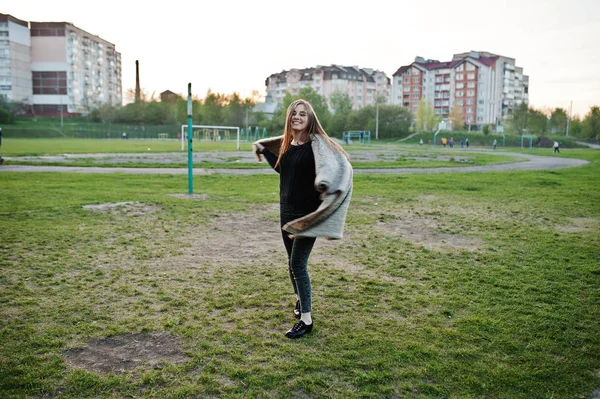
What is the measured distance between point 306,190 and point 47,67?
129261mm

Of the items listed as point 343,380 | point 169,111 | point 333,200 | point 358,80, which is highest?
point 358,80

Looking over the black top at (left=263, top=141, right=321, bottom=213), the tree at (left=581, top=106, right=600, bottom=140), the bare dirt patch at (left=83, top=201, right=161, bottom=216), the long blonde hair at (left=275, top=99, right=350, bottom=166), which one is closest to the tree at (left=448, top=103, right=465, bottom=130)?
the tree at (left=581, top=106, right=600, bottom=140)

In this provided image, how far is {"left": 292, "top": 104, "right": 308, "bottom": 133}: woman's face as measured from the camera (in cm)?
431

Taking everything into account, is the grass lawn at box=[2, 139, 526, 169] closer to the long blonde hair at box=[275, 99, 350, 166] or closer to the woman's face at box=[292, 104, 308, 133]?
the long blonde hair at box=[275, 99, 350, 166]

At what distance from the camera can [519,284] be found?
562cm

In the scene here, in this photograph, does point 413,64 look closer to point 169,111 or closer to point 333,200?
point 169,111

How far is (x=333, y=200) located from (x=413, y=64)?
135 meters

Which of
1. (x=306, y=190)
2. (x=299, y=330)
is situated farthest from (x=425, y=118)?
(x=299, y=330)

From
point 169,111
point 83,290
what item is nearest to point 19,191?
point 83,290

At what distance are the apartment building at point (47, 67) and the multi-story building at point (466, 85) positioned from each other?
74051 mm

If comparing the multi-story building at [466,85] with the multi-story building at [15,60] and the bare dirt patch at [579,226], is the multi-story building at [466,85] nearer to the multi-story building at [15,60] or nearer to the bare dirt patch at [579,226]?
the multi-story building at [15,60]

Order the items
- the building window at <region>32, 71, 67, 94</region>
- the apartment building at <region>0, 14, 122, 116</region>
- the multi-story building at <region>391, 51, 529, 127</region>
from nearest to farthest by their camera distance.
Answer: the apartment building at <region>0, 14, 122, 116</region> → the building window at <region>32, 71, 67, 94</region> → the multi-story building at <region>391, 51, 529, 127</region>

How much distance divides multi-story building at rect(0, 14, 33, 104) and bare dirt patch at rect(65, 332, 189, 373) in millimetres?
118278

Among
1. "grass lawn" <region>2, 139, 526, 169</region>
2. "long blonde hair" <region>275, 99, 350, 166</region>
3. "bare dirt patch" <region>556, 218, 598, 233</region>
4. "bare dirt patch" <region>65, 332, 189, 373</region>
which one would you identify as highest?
"long blonde hair" <region>275, 99, 350, 166</region>
